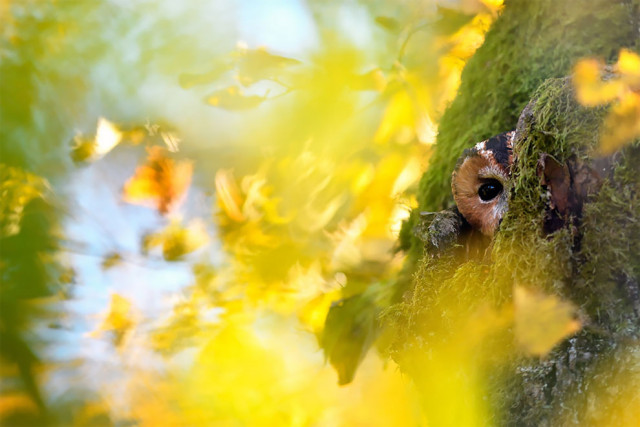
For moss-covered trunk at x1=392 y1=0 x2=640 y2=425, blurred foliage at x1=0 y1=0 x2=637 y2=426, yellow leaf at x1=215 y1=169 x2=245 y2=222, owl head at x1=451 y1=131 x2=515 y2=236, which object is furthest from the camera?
yellow leaf at x1=215 y1=169 x2=245 y2=222

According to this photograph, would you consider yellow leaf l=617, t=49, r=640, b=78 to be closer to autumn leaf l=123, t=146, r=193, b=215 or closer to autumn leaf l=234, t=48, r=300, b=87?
autumn leaf l=234, t=48, r=300, b=87

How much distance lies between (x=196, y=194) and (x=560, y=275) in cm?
158

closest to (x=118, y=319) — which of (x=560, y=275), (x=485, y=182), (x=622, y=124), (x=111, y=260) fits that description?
(x=111, y=260)

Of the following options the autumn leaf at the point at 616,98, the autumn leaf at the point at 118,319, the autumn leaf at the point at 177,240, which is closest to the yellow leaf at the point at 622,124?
the autumn leaf at the point at 616,98

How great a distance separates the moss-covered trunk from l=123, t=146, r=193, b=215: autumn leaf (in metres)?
1.34

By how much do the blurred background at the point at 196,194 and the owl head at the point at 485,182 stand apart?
3.03 ft

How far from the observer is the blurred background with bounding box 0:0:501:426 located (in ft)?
5.91

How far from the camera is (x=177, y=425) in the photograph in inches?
71.0

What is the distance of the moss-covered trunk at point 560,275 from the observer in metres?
0.60

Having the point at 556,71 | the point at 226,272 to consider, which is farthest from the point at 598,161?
the point at 226,272

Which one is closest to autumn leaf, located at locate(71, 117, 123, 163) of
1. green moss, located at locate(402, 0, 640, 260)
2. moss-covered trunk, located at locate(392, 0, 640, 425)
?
green moss, located at locate(402, 0, 640, 260)

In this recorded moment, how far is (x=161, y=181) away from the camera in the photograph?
1926 millimetres

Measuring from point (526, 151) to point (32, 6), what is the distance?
7.16 ft

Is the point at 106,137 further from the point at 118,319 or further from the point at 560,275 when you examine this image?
the point at 560,275
